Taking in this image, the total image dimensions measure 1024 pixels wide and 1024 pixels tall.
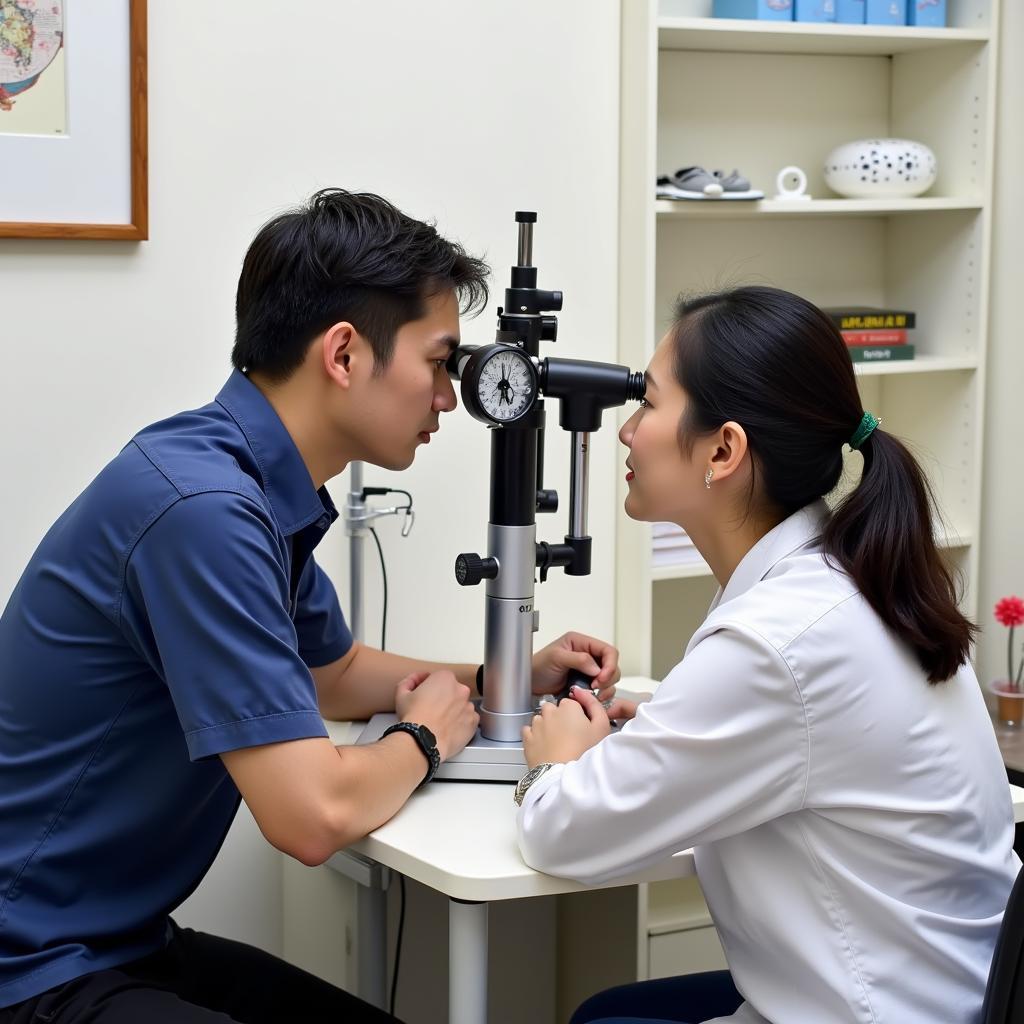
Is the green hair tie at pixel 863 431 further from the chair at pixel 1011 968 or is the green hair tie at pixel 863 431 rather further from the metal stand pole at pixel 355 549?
the metal stand pole at pixel 355 549

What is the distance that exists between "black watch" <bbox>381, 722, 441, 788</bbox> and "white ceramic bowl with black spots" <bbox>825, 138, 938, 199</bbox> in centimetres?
141

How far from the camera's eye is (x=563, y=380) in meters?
1.54

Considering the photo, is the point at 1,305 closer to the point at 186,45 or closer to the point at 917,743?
the point at 186,45

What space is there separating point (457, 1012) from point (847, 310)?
60.7 inches

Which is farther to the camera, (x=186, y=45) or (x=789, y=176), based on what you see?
(x=789, y=176)

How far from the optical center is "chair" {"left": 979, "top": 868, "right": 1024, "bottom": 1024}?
115cm

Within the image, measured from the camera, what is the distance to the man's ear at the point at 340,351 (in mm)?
1442

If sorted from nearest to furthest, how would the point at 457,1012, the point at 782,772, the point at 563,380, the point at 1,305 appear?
the point at 782,772 < the point at 457,1012 < the point at 563,380 < the point at 1,305

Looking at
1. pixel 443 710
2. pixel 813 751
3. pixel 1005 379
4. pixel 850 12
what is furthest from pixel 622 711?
pixel 850 12

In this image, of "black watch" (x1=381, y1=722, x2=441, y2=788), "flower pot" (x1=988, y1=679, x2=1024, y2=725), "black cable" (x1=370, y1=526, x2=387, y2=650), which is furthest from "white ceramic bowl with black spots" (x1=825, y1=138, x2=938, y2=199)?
"black watch" (x1=381, y1=722, x2=441, y2=788)

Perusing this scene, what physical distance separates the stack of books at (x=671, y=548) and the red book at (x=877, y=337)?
1.63 ft

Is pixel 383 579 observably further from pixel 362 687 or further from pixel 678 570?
pixel 678 570

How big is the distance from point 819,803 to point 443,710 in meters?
0.51

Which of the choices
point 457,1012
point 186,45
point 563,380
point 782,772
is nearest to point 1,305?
point 186,45
